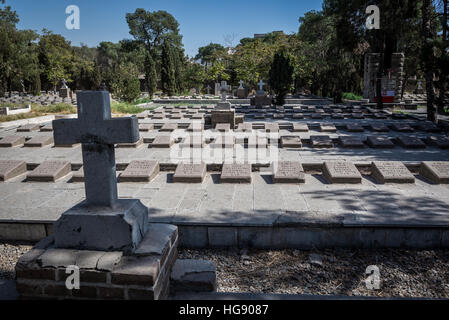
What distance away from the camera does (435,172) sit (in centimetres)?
573

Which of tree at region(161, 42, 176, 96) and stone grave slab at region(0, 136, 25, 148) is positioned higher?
tree at region(161, 42, 176, 96)

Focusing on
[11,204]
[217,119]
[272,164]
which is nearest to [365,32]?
[217,119]

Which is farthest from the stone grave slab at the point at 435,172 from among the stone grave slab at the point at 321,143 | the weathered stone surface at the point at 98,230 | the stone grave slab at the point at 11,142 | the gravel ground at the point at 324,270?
the stone grave slab at the point at 11,142

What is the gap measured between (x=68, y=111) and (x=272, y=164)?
14236mm

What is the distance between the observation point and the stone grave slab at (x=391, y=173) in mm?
5637

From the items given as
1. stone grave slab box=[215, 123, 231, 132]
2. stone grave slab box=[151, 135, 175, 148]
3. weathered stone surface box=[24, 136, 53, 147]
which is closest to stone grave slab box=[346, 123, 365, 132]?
stone grave slab box=[215, 123, 231, 132]

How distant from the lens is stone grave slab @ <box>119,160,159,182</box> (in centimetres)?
598

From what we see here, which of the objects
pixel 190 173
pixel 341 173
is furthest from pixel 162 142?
pixel 341 173

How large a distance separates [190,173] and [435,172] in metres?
4.29

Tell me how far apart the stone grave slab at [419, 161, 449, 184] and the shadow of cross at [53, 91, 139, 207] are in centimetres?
536

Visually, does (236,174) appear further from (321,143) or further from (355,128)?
(355,128)

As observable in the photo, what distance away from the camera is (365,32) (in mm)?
20109

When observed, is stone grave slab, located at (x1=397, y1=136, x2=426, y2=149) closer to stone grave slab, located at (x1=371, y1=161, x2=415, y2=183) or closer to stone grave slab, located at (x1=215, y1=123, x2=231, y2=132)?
stone grave slab, located at (x1=371, y1=161, x2=415, y2=183)
